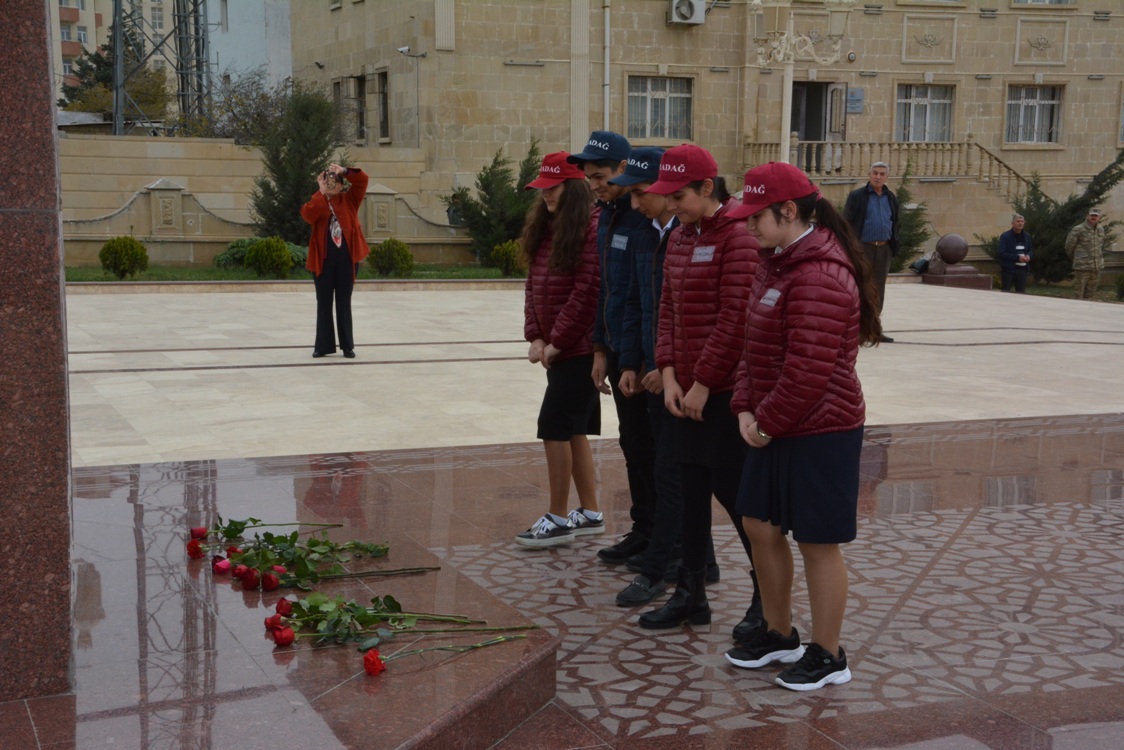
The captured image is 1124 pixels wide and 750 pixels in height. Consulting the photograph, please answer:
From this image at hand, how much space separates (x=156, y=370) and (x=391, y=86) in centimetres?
2147

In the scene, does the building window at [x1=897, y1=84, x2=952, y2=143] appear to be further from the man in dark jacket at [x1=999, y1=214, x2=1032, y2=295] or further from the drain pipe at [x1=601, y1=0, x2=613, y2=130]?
the man in dark jacket at [x1=999, y1=214, x2=1032, y2=295]

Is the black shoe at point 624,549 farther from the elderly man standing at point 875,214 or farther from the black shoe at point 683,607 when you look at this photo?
the elderly man standing at point 875,214

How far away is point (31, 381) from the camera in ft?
12.2

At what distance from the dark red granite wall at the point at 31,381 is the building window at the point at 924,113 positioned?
32.4 metres

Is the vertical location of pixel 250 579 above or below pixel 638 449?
below

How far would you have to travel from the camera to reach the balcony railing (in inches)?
1254

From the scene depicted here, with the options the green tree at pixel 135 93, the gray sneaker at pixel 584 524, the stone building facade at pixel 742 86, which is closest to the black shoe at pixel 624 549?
the gray sneaker at pixel 584 524

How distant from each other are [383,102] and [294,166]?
736 cm

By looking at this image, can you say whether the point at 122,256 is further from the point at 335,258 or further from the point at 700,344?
the point at 700,344

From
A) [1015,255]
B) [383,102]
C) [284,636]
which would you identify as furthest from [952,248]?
[284,636]

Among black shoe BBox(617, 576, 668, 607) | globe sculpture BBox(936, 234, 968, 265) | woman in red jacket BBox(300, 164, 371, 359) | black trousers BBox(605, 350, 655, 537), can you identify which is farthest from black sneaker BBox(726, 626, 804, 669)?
globe sculpture BBox(936, 234, 968, 265)

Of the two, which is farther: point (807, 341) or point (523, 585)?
point (523, 585)

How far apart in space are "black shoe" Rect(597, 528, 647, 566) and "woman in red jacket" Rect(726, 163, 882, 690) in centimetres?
138

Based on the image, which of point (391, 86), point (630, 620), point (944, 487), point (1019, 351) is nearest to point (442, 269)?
point (391, 86)
